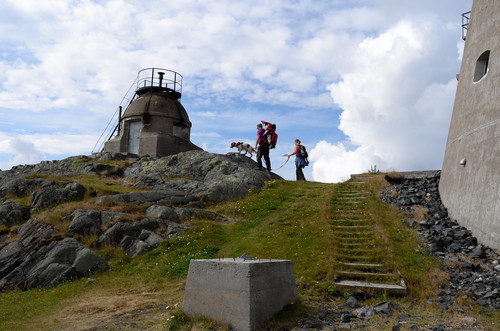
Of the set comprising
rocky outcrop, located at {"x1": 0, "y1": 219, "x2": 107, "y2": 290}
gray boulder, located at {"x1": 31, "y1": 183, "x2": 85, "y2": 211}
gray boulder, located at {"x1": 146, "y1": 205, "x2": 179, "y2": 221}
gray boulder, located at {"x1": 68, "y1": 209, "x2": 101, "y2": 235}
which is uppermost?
gray boulder, located at {"x1": 31, "y1": 183, "x2": 85, "y2": 211}

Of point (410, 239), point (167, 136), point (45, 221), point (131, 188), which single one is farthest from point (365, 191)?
point (167, 136)

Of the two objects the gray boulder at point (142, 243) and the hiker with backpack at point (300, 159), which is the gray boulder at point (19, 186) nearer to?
the gray boulder at point (142, 243)

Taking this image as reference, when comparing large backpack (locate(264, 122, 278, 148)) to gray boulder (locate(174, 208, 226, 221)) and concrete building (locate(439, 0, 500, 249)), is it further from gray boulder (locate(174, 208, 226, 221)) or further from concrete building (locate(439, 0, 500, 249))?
concrete building (locate(439, 0, 500, 249))

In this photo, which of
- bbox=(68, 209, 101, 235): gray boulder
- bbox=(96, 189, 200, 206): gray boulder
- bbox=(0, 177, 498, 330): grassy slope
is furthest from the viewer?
bbox=(96, 189, 200, 206): gray boulder

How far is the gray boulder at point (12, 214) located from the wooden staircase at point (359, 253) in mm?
12762

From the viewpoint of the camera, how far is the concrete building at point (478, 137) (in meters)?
11.5

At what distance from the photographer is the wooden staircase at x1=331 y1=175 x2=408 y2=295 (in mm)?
10148

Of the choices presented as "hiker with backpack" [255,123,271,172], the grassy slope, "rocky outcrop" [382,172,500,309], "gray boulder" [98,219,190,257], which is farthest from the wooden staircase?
"hiker with backpack" [255,123,271,172]

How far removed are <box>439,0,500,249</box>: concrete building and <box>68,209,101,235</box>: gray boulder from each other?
12210mm

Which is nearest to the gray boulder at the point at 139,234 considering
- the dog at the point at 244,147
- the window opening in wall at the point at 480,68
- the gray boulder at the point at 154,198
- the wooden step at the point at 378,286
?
the gray boulder at the point at 154,198

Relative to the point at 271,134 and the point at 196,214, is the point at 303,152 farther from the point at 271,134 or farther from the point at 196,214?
the point at 196,214

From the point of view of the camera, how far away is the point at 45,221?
623 inches

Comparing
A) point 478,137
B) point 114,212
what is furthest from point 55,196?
point 478,137

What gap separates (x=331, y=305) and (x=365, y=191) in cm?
974
